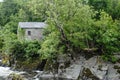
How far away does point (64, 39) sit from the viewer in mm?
36844

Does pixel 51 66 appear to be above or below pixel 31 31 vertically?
below

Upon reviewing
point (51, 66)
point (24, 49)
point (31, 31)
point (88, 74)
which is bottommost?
point (51, 66)

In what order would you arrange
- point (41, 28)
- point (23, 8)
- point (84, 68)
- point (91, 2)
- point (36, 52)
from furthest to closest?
point (23, 8)
point (41, 28)
point (91, 2)
point (36, 52)
point (84, 68)

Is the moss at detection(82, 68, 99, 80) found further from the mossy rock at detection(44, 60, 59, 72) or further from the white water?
the white water

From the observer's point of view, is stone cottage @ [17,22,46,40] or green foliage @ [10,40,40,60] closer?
green foliage @ [10,40,40,60]

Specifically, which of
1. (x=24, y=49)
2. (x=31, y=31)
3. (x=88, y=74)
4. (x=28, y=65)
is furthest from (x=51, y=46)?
(x=31, y=31)

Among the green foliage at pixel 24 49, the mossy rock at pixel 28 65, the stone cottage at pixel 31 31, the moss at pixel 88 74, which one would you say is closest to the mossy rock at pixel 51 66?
the mossy rock at pixel 28 65

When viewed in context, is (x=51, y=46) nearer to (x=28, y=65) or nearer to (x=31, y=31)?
(x=28, y=65)

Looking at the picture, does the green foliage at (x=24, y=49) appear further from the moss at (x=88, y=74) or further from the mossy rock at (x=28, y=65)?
the moss at (x=88, y=74)

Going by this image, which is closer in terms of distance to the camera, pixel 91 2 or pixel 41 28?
pixel 91 2

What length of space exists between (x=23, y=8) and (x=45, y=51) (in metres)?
33.4

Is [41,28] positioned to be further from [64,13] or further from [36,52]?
[64,13]

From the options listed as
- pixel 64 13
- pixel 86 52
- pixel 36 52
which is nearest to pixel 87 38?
pixel 86 52

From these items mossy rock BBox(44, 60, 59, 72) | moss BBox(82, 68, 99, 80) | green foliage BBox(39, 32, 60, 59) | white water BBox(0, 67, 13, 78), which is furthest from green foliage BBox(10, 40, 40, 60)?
moss BBox(82, 68, 99, 80)
